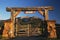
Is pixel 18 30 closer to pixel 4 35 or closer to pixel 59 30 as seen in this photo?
pixel 4 35

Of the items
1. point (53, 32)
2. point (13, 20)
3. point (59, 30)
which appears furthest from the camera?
point (59, 30)

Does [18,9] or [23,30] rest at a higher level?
[18,9]

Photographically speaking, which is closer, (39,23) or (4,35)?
(4,35)

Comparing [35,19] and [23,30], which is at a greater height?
[35,19]

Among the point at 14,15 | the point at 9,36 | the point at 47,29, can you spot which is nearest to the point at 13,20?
the point at 14,15

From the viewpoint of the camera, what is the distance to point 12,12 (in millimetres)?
16609

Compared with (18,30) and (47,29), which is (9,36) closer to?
(18,30)

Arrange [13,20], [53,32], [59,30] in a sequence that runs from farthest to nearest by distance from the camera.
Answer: [59,30], [13,20], [53,32]

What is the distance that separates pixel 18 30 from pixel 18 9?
85.3 inches

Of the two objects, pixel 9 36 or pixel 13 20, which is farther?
pixel 13 20

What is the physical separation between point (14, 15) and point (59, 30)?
5051mm

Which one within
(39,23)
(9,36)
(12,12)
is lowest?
(9,36)

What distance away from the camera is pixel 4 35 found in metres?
15.6

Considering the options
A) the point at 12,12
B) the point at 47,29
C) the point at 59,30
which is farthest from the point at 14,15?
the point at 59,30
